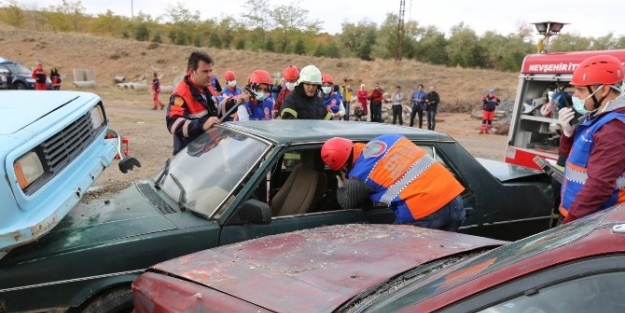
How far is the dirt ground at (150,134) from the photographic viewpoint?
8297 mm

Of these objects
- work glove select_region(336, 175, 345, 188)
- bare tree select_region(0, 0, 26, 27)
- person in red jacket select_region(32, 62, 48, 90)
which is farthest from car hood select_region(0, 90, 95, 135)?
bare tree select_region(0, 0, 26, 27)

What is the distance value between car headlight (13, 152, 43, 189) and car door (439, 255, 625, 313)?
2.21 metres

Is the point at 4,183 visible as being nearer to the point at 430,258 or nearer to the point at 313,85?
the point at 430,258

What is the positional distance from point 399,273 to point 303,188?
5.22 ft

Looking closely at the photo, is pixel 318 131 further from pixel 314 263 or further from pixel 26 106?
pixel 26 106

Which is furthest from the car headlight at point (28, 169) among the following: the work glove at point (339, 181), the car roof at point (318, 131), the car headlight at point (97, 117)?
the work glove at point (339, 181)

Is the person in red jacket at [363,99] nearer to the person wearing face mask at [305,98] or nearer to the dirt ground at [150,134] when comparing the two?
the dirt ground at [150,134]

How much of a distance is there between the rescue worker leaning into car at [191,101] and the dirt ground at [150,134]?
634mm

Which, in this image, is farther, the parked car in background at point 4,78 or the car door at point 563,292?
the parked car in background at point 4,78

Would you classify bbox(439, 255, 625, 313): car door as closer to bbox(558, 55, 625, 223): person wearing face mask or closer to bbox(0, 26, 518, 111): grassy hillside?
bbox(558, 55, 625, 223): person wearing face mask

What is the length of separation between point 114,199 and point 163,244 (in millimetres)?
763

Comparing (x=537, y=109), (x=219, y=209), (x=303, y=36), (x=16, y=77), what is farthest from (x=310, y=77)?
(x=303, y=36)

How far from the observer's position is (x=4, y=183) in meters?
2.25

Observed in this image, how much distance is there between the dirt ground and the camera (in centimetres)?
830
